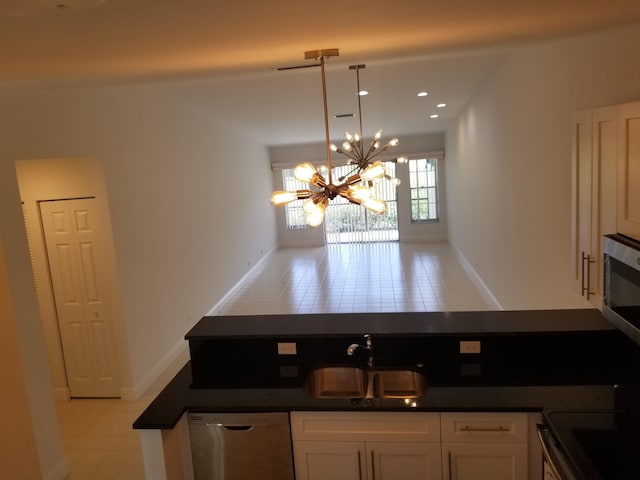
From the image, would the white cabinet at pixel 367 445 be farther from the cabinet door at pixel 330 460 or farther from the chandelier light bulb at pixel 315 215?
the chandelier light bulb at pixel 315 215

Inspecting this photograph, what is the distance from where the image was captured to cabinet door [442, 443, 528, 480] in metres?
2.13

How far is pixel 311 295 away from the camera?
284 inches

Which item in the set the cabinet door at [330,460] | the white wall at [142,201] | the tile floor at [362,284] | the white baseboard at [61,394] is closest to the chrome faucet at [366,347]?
the cabinet door at [330,460]

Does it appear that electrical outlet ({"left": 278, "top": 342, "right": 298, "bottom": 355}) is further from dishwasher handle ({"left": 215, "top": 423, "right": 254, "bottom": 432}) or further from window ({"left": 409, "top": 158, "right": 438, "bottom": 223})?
window ({"left": 409, "top": 158, "right": 438, "bottom": 223})

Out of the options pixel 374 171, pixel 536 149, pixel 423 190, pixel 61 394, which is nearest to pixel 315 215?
pixel 374 171

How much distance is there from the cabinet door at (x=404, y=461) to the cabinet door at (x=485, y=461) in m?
0.05

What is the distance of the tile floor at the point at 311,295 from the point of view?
137 inches

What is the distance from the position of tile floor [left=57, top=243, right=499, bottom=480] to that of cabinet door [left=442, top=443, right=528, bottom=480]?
2.18 m

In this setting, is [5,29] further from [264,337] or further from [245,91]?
[245,91]

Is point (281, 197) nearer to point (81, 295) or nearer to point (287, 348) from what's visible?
point (287, 348)

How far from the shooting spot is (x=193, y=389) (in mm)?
2461

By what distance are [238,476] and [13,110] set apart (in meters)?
2.93

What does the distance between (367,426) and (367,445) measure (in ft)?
0.34

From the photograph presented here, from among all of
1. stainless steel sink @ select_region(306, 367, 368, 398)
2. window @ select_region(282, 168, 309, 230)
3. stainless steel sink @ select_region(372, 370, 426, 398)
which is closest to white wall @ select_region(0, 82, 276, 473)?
stainless steel sink @ select_region(306, 367, 368, 398)
